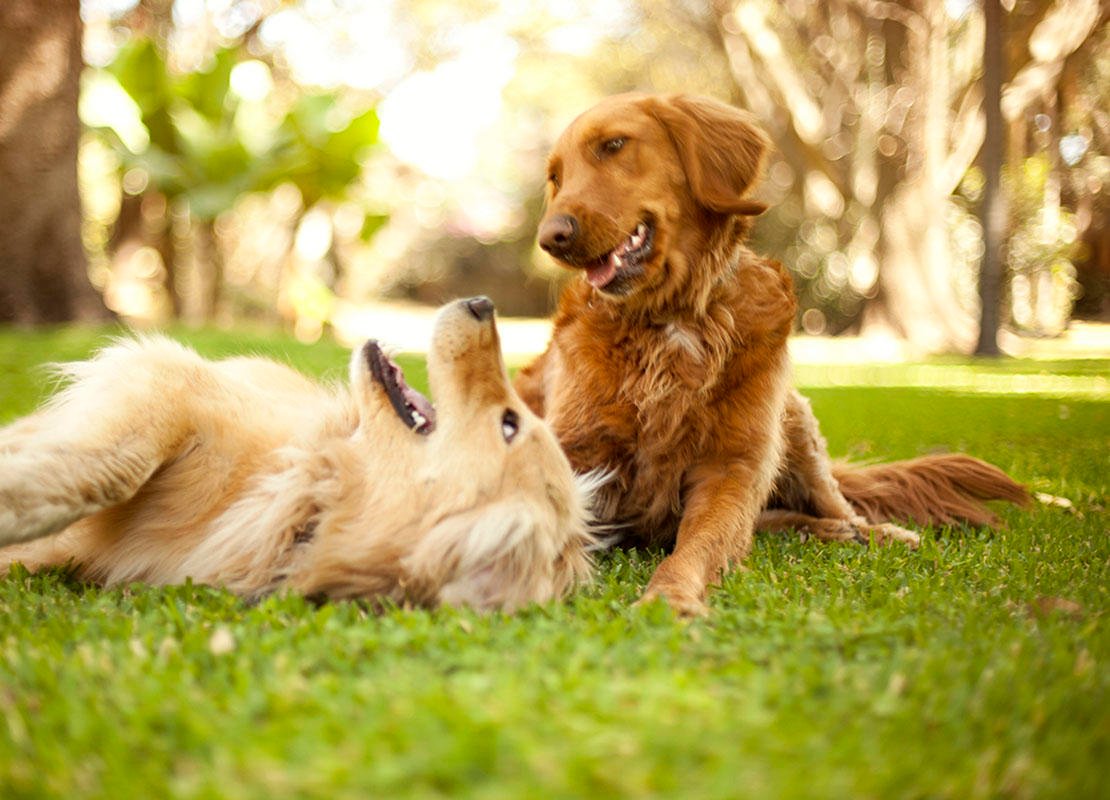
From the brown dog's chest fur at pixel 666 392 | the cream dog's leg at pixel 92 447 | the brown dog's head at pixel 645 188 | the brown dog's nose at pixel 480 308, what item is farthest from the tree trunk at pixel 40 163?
the brown dog's nose at pixel 480 308

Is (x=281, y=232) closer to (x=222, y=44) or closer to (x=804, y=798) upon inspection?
(x=222, y=44)

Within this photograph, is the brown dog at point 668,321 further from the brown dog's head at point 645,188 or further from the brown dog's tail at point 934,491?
the brown dog's tail at point 934,491

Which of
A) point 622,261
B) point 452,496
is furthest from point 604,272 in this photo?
point 452,496

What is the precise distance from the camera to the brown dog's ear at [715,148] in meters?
3.81

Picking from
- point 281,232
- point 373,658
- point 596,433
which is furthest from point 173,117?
point 373,658

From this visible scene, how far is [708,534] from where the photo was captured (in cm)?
331

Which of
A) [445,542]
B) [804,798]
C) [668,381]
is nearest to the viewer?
[804,798]

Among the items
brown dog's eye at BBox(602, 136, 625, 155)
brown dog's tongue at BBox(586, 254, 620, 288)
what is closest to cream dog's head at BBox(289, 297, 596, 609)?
brown dog's tongue at BBox(586, 254, 620, 288)

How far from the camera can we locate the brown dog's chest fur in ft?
12.0

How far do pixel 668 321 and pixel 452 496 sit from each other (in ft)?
4.63

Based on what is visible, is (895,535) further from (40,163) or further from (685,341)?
(40,163)

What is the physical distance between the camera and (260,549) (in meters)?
2.84

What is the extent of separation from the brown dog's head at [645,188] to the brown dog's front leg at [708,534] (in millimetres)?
814

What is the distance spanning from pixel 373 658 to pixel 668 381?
1888 mm
